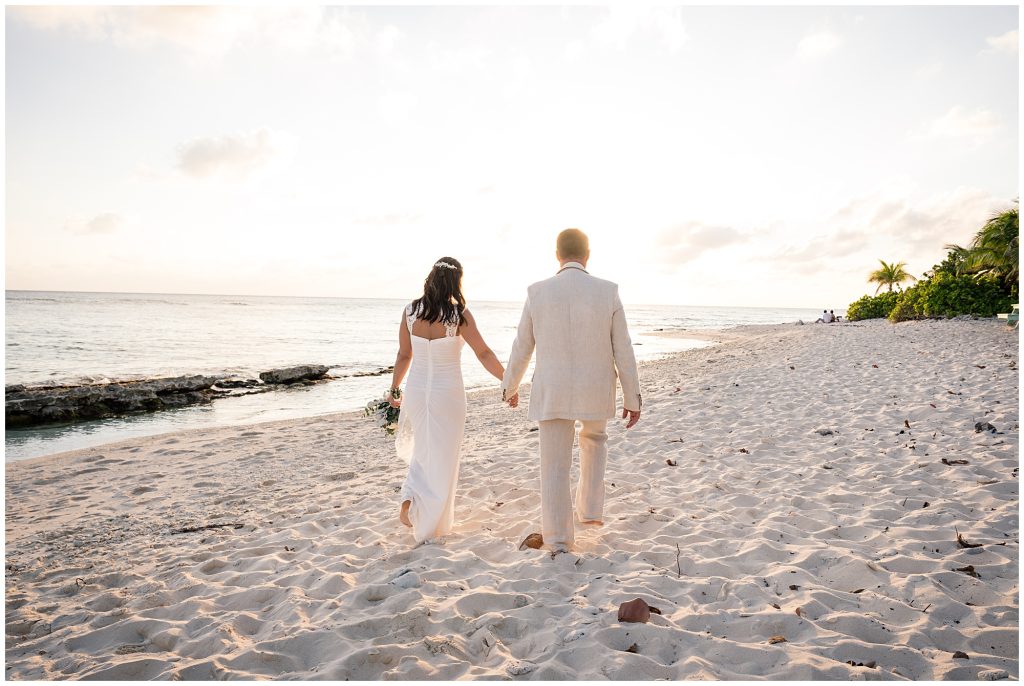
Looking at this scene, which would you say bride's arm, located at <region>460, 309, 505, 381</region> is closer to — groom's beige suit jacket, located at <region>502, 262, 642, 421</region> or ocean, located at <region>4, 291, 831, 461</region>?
groom's beige suit jacket, located at <region>502, 262, 642, 421</region>

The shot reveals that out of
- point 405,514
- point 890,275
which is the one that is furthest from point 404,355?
point 890,275

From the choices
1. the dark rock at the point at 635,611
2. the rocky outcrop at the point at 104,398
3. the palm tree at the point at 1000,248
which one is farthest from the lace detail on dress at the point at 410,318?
the palm tree at the point at 1000,248

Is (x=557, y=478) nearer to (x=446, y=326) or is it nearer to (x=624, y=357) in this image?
(x=624, y=357)

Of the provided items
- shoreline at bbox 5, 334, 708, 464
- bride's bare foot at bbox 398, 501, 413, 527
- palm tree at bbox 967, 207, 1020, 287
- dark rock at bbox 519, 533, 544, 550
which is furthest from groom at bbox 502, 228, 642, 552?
palm tree at bbox 967, 207, 1020, 287

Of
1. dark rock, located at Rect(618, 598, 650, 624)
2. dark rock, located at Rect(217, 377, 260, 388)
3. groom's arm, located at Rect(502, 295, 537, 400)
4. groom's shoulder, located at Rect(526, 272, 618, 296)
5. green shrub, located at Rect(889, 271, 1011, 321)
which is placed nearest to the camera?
dark rock, located at Rect(618, 598, 650, 624)

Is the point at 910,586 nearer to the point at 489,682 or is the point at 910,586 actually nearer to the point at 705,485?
the point at 705,485

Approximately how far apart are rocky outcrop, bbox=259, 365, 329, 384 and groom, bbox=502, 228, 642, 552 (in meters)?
14.9

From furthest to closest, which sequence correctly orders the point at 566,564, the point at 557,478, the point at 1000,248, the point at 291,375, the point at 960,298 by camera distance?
1. the point at 960,298
2. the point at 1000,248
3. the point at 291,375
4. the point at 557,478
5. the point at 566,564

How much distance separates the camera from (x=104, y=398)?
12500 millimetres

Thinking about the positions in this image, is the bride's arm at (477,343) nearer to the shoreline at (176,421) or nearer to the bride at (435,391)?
the bride at (435,391)

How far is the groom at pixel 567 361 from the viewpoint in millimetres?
4023

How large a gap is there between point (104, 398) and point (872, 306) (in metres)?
40.3

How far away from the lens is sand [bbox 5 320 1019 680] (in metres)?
2.84

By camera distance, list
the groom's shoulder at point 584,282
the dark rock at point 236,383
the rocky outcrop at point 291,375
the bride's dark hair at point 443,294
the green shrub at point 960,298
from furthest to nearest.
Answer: the green shrub at point 960,298, the rocky outcrop at point 291,375, the dark rock at point 236,383, the bride's dark hair at point 443,294, the groom's shoulder at point 584,282
